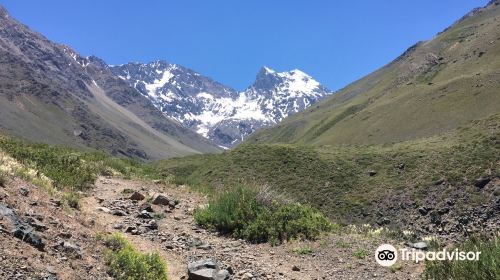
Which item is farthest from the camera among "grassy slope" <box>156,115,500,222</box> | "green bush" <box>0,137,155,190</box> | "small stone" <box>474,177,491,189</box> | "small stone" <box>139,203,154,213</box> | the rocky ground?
"grassy slope" <box>156,115,500,222</box>

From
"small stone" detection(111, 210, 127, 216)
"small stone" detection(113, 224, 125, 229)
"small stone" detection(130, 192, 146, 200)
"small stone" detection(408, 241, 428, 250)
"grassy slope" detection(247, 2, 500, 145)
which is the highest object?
"grassy slope" detection(247, 2, 500, 145)

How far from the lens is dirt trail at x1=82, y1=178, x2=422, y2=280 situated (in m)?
11.6

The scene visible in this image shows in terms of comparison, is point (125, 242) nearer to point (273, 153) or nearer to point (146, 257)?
point (146, 257)

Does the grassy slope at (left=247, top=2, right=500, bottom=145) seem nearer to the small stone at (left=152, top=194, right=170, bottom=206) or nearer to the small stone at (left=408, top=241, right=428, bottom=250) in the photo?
the small stone at (left=408, top=241, right=428, bottom=250)

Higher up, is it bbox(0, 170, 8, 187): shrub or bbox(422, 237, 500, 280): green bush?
bbox(422, 237, 500, 280): green bush

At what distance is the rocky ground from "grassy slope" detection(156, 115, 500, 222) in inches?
1166

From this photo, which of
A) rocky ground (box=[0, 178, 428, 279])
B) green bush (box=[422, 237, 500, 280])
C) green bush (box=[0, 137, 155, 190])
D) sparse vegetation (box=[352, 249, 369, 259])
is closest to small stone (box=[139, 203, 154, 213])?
rocky ground (box=[0, 178, 428, 279])

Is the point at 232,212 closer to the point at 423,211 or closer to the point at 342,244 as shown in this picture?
the point at 342,244

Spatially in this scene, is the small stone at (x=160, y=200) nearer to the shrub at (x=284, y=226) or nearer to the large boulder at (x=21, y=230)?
the shrub at (x=284, y=226)

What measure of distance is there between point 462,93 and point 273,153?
60.7 metres

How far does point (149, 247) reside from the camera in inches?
499

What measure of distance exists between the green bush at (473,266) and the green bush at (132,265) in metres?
5.86

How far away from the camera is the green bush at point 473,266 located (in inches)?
329

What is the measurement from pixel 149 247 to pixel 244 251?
105 inches
